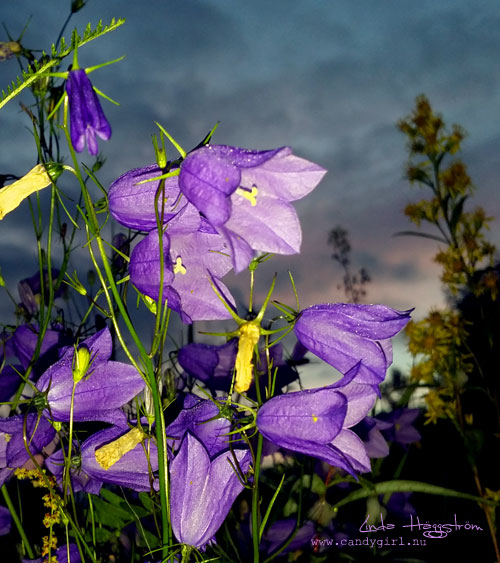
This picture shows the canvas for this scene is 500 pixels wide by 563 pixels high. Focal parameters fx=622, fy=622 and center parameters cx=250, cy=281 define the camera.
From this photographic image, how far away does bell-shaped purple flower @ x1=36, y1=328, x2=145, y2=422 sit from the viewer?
0.65 meters

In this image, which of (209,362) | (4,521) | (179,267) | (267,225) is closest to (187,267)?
(179,267)

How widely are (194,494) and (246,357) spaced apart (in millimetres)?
159

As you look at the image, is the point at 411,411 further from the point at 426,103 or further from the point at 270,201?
the point at 426,103

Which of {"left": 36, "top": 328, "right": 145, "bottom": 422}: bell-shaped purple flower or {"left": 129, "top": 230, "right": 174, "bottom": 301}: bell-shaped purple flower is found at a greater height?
{"left": 129, "top": 230, "right": 174, "bottom": 301}: bell-shaped purple flower

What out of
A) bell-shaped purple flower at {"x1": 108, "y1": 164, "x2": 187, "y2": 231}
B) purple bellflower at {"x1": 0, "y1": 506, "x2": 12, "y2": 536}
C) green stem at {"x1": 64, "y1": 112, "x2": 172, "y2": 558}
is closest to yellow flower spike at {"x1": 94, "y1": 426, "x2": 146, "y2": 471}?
green stem at {"x1": 64, "y1": 112, "x2": 172, "y2": 558}

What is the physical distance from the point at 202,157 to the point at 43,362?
52cm

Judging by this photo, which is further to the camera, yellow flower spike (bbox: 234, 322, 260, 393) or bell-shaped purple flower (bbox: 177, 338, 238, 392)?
bell-shaped purple flower (bbox: 177, 338, 238, 392)

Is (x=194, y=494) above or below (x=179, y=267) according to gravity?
below

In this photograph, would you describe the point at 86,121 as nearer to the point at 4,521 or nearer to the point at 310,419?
the point at 310,419

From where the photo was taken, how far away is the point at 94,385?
0.67 metres

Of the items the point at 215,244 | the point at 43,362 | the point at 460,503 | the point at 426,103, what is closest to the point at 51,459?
the point at 43,362

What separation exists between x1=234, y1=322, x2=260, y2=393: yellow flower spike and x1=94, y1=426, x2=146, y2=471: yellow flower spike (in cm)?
16

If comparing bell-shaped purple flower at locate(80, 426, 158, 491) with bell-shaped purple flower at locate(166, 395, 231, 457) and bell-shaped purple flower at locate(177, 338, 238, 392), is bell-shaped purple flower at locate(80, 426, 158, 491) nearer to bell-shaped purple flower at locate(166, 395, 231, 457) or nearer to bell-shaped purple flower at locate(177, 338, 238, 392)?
bell-shaped purple flower at locate(166, 395, 231, 457)

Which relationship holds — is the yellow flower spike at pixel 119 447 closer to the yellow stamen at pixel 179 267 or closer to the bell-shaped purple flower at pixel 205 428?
the bell-shaped purple flower at pixel 205 428
